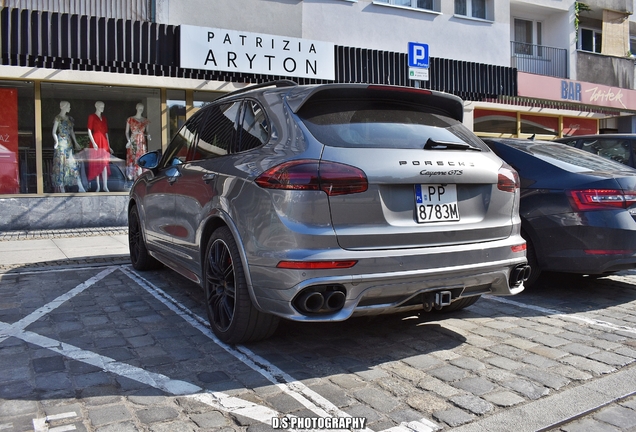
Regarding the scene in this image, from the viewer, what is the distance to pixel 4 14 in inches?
396

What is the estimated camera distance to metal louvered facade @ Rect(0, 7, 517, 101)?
10203 millimetres

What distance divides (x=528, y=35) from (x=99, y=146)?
48.5 ft

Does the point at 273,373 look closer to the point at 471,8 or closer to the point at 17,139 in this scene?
the point at 17,139

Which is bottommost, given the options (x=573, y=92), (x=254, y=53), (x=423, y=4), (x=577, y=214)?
(x=577, y=214)

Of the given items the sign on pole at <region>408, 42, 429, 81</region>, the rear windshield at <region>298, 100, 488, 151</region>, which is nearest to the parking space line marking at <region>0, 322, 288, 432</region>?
the rear windshield at <region>298, 100, 488, 151</region>

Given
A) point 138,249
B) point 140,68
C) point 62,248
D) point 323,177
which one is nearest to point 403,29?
point 140,68

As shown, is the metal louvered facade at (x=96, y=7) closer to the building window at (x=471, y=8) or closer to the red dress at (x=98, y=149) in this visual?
the red dress at (x=98, y=149)

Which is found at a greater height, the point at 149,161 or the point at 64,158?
the point at 64,158

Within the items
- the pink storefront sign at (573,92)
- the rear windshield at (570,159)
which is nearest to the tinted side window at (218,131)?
the rear windshield at (570,159)

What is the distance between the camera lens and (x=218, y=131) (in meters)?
4.91

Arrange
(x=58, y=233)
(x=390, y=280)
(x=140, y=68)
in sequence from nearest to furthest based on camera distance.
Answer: (x=390, y=280) → (x=58, y=233) → (x=140, y=68)

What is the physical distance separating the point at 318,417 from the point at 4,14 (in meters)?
9.59

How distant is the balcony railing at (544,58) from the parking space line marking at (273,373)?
1759 cm

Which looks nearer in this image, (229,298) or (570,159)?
(229,298)
